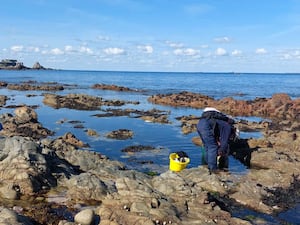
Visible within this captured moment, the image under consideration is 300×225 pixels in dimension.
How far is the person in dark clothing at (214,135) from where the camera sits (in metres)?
13.6

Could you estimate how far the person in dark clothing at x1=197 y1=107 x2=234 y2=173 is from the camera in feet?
44.5

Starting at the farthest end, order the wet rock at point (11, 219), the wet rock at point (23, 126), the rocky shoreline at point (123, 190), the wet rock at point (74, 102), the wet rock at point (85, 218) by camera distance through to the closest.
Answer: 1. the wet rock at point (74, 102)
2. the wet rock at point (23, 126)
3. the rocky shoreline at point (123, 190)
4. the wet rock at point (85, 218)
5. the wet rock at point (11, 219)

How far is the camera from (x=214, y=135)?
45.6ft

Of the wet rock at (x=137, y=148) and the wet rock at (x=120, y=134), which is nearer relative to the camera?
the wet rock at (x=137, y=148)

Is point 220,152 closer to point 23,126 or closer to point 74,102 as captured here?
point 23,126

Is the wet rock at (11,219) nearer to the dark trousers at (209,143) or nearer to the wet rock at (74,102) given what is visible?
the dark trousers at (209,143)

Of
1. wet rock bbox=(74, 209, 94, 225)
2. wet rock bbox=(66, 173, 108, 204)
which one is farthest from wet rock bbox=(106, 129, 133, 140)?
wet rock bbox=(74, 209, 94, 225)

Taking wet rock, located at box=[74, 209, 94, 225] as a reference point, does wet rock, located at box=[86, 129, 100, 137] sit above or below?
below

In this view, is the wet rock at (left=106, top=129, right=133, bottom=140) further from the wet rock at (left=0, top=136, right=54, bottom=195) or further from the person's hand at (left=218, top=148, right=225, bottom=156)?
the wet rock at (left=0, top=136, right=54, bottom=195)

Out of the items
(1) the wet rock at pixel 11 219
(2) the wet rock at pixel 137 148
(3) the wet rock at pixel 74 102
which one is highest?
(1) the wet rock at pixel 11 219

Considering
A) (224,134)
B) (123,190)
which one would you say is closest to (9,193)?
(123,190)

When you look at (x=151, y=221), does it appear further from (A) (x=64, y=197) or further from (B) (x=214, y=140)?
(B) (x=214, y=140)

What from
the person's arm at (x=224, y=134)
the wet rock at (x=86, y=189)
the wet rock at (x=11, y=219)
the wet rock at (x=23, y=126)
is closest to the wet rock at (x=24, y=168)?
the wet rock at (x=86, y=189)

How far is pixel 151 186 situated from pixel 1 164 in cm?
454
